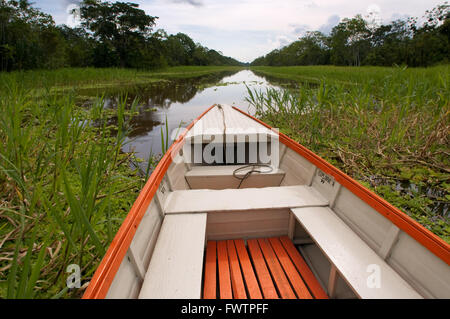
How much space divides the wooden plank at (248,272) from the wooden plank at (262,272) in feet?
Answer: 0.14

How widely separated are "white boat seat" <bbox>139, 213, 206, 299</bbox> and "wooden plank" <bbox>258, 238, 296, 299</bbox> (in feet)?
2.07

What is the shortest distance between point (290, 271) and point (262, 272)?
0.23 metres

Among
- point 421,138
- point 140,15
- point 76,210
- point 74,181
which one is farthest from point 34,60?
point 140,15

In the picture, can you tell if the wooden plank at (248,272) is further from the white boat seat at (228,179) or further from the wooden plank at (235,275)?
the white boat seat at (228,179)

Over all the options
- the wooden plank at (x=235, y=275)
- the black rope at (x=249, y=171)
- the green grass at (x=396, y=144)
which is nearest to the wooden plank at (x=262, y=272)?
the wooden plank at (x=235, y=275)

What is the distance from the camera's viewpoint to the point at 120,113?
85.8 inches

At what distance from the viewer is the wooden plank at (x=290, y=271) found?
163 cm

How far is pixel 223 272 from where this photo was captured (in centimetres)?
180

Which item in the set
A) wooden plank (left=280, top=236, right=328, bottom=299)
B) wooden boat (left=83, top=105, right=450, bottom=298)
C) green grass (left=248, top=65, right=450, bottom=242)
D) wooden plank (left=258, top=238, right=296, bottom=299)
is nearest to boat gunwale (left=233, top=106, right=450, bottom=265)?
wooden boat (left=83, top=105, right=450, bottom=298)

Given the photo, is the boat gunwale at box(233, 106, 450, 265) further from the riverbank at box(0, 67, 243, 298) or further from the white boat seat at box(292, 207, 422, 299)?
the riverbank at box(0, 67, 243, 298)

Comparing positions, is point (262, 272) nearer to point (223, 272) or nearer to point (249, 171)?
point (223, 272)

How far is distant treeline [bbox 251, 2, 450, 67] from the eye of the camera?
98.4ft
